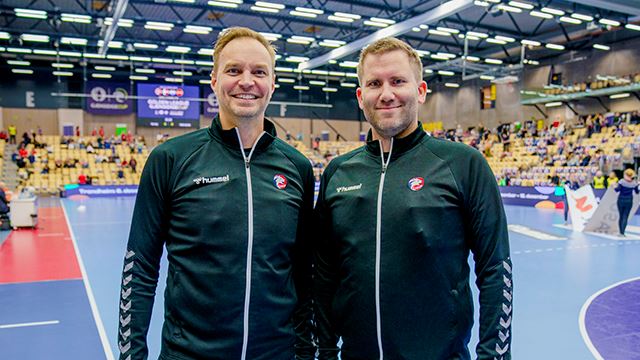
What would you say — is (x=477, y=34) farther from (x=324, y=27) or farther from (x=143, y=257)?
(x=143, y=257)

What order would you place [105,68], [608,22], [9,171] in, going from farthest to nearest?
[105,68] < [9,171] < [608,22]

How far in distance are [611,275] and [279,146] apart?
20.7 ft

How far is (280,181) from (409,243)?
0.53m

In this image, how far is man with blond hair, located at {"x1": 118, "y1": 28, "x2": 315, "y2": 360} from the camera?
5.49ft

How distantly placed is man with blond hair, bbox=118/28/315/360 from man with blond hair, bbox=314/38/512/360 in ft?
0.65

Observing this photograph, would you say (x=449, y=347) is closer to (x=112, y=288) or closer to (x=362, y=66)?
(x=362, y=66)

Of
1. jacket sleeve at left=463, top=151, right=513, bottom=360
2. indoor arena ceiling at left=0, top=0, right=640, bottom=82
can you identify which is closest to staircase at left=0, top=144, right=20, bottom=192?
indoor arena ceiling at left=0, top=0, right=640, bottom=82

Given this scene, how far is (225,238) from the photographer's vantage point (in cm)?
169

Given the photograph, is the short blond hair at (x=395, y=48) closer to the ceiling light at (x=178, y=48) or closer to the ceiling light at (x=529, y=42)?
the ceiling light at (x=529, y=42)

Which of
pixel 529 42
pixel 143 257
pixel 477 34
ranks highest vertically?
pixel 529 42

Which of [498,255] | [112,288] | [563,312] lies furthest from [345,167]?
[112,288]

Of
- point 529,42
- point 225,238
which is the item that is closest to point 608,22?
point 529,42

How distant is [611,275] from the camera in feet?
21.4

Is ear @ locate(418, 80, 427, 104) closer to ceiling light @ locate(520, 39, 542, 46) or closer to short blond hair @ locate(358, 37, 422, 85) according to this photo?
short blond hair @ locate(358, 37, 422, 85)
